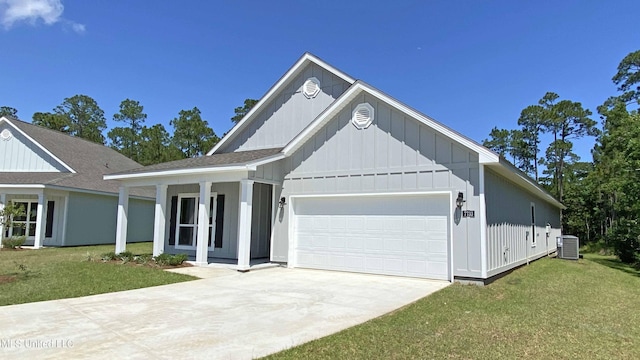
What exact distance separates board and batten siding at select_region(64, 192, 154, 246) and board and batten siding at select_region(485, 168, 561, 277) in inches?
724

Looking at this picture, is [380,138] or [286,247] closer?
[380,138]

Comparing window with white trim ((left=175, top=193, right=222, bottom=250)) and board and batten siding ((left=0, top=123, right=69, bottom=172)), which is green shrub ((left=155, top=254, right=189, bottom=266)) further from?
board and batten siding ((left=0, top=123, right=69, bottom=172))

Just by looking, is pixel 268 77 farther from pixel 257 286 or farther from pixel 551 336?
pixel 551 336

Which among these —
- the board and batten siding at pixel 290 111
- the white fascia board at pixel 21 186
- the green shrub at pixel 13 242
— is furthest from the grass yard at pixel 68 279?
the board and batten siding at pixel 290 111

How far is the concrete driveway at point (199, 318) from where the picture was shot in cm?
455

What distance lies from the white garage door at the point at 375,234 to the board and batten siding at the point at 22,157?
15305 millimetres

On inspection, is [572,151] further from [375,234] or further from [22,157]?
[22,157]

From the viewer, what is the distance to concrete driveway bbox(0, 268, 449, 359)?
4.55 meters

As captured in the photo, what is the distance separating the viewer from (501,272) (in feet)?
34.5

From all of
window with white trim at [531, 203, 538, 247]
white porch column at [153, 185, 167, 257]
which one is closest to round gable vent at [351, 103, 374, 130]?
white porch column at [153, 185, 167, 257]

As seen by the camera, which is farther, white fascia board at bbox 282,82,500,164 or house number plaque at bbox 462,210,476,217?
house number plaque at bbox 462,210,476,217

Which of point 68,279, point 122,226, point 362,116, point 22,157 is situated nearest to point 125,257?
point 122,226

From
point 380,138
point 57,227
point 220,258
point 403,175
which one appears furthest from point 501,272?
point 57,227

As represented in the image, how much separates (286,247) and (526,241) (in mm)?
8718
